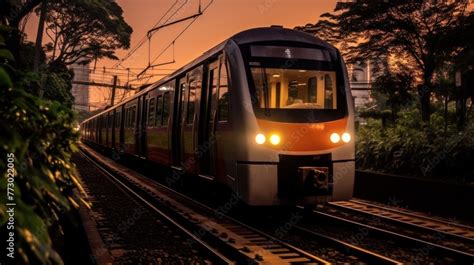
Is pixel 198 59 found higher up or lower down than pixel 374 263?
higher up

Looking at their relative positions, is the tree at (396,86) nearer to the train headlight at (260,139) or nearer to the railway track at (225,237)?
the railway track at (225,237)

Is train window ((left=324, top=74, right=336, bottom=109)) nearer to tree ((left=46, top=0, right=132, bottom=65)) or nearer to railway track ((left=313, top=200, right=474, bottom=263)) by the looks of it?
railway track ((left=313, top=200, right=474, bottom=263))

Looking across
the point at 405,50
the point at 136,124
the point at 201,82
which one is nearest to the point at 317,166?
the point at 201,82

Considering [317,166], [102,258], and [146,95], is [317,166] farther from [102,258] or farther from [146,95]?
[146,95]

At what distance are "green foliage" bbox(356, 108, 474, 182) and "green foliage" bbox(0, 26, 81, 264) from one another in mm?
9893

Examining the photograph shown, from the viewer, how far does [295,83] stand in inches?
331

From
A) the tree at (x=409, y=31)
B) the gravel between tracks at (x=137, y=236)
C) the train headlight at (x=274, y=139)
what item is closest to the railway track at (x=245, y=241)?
the gravel between tracks at (x=137, y=236)

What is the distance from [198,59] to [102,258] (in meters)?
6.02

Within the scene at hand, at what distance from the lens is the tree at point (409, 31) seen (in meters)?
13.6

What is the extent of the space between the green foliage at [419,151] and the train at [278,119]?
4.32 m

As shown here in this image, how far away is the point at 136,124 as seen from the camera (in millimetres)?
19000

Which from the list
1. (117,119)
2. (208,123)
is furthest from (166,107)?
(117,119)

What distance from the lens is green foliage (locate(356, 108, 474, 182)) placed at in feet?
36.6

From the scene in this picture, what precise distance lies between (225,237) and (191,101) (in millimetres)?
4620
